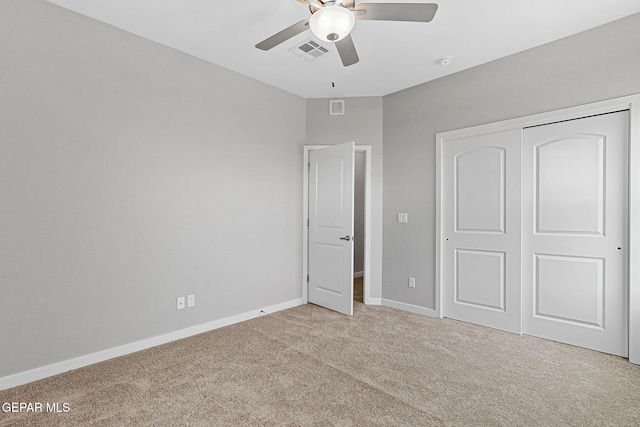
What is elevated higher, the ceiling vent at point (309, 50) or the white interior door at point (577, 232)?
the ceiling vent at point (309, 50)

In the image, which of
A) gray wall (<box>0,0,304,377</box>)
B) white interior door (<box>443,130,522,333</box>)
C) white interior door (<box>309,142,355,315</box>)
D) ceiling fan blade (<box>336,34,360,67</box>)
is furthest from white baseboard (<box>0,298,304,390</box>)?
ceiling fan blade (<box>336,34,360,67</box>)

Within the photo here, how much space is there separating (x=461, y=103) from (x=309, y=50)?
1753 millimetres

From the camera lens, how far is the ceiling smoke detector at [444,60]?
312cm

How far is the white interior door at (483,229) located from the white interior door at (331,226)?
43.4 inches

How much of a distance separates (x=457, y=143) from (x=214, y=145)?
2639mm

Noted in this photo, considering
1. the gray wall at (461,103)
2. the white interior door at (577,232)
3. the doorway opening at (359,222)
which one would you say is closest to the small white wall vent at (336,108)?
the gray wall at (461,103)

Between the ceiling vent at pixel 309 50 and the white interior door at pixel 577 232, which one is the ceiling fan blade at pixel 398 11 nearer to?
the ceiling vent at pixel 309 50

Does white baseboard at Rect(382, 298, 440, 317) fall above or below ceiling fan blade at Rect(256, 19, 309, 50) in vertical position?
below

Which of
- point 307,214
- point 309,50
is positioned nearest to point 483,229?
point 307,214

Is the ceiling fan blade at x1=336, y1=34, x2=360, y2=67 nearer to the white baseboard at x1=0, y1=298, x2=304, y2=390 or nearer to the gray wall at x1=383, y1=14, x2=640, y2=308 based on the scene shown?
the gray wall at x1=383, y1=14, x2=640, y2=308

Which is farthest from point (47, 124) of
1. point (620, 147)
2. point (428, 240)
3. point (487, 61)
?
point (620, 147)

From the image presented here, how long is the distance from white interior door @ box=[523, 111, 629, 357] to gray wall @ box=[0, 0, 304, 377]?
109 inches

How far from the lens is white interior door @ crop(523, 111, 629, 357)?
261 centimetres

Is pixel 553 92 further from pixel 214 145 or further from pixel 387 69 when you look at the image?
pixel 214 145
